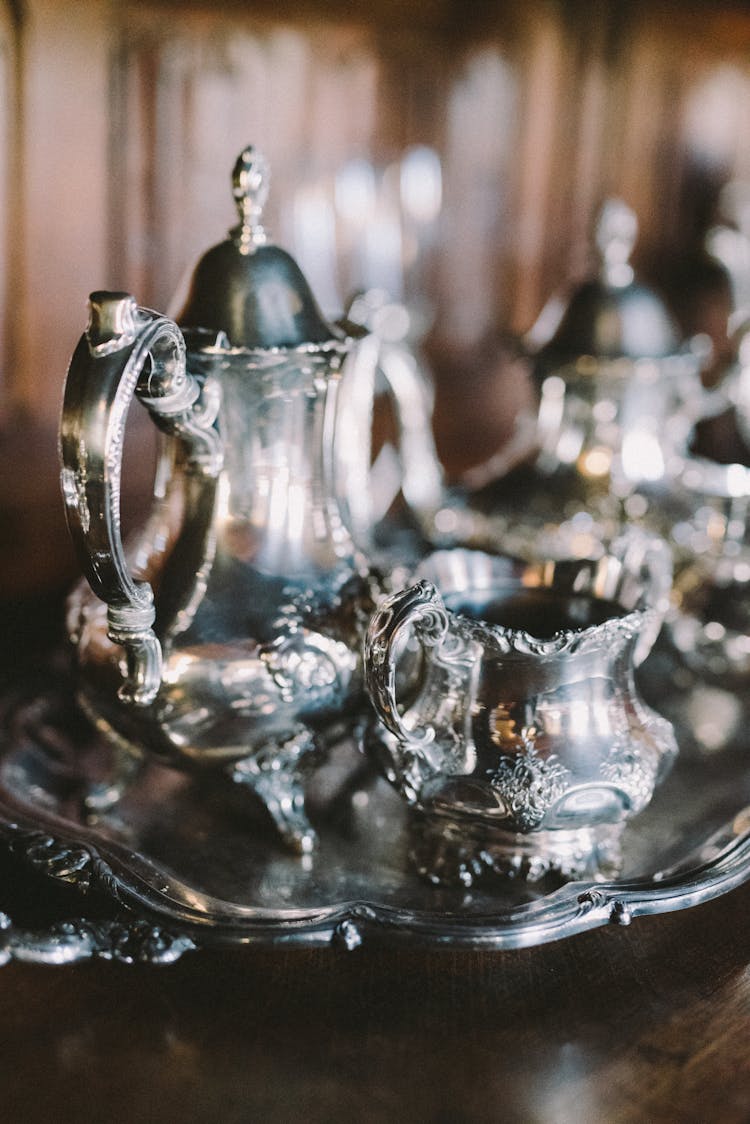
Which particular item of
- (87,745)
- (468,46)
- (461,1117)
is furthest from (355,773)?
(468,46)

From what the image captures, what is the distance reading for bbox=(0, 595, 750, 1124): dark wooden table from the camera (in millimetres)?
372

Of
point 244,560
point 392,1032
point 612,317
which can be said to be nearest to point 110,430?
point 244,560

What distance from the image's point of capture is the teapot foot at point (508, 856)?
49cm

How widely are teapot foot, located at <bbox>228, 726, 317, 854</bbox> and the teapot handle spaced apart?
8cm

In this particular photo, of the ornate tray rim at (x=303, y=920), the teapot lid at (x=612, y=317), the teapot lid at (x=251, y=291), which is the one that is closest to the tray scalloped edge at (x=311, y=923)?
the ornate tray rim at (x=303, y=920)

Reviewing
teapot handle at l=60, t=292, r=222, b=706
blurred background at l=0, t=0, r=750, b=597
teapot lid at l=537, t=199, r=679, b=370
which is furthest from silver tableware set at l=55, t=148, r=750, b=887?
blurred background at l=0, t=0, r=750, b=597

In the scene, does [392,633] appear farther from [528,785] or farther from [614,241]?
[614,241]

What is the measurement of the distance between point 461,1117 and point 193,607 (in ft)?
0.76

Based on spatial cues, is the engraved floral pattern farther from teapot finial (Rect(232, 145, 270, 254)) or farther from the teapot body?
teapot finial (Rect(232, 145, 270, 254))

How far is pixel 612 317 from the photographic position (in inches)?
29.8

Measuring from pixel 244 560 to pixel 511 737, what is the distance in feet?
0.46

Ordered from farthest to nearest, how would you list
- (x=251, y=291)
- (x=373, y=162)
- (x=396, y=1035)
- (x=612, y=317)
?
(x=373, y=162) < (x=612, y=317) < (x=251, y=291) < (x=396, y=1035)

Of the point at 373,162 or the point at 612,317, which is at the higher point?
the point at 373,162

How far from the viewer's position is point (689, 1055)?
0.40 metres
